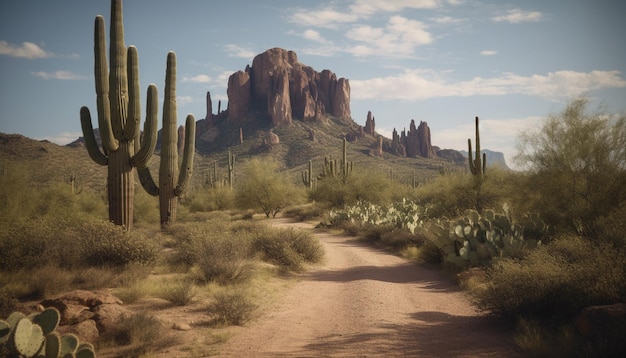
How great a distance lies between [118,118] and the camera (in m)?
11.5

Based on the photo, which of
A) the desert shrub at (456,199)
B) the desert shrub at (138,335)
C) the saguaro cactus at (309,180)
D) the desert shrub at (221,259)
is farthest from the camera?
the saguaro cactus at (309,180)

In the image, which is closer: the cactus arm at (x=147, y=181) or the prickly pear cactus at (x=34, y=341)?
the prickly pear cactus at (x=34, y=341)

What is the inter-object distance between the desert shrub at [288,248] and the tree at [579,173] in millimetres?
6696

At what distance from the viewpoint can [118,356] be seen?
466cm

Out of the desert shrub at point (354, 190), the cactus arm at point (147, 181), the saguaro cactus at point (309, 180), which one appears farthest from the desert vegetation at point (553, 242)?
the saguaro cactus at point (309, 180)

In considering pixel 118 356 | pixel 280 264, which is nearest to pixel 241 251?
pixel 280 264

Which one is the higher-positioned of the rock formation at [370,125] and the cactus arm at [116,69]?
the rock formation at [370,125]

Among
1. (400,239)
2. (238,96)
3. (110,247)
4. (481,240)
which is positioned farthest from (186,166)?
(238,96)

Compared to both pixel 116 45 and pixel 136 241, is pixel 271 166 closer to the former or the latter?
pixel 116 45

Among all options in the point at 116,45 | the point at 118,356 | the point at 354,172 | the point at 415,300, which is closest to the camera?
the point at 118,356

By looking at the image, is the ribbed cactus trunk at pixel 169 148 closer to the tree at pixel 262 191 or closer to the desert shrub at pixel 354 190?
the tree at pixel 262 191

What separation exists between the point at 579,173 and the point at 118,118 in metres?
13.5

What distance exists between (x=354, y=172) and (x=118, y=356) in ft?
86.6

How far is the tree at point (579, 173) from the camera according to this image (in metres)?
9.50
